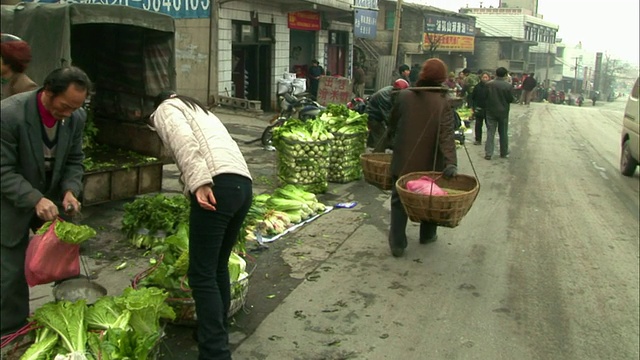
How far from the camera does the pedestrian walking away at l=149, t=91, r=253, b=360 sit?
340 cm

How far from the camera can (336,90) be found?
16625mm

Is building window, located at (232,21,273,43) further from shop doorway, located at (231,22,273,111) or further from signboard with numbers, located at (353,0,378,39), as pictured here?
signboard with numbers, located at (353,0,378,39)

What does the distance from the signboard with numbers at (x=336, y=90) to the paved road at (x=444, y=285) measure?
753 centimetres

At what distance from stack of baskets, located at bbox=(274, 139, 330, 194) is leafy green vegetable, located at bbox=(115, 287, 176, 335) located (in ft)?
15.9

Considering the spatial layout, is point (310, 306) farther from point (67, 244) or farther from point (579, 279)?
point (579, 279)

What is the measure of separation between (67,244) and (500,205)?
6640 mm

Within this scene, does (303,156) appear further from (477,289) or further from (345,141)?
(477,289)

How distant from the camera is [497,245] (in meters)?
6.75

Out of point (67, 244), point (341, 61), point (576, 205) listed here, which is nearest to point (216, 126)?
point (67, 244)

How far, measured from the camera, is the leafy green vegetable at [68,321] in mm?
3272

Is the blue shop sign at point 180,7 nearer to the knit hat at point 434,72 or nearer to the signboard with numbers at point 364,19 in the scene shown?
the signboard with numbers at point 364,19

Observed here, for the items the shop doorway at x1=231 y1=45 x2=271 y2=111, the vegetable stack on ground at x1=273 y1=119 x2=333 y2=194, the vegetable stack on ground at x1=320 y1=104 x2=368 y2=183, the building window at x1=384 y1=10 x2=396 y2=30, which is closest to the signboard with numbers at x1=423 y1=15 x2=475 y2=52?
the building window at x1=384 y1=10 x2=396 y2=30

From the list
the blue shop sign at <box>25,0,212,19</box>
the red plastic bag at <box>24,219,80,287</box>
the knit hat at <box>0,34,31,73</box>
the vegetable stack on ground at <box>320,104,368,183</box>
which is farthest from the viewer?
the blue shop sign at <box>25,0,212,19</box>

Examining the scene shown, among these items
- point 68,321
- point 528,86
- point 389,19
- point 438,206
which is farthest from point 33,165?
point 389,19
